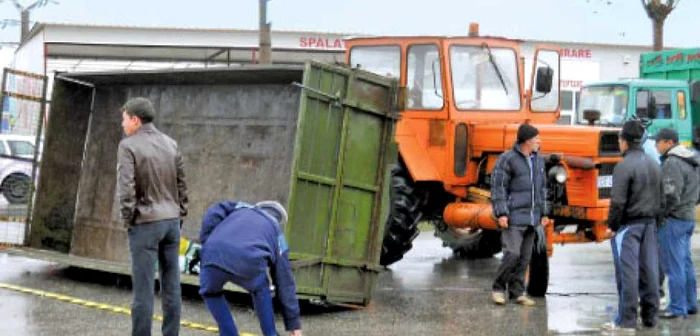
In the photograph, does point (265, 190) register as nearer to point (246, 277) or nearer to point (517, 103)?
point (517, 103)

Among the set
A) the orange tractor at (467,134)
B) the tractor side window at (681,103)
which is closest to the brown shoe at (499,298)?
the orange tractor at (467,134)

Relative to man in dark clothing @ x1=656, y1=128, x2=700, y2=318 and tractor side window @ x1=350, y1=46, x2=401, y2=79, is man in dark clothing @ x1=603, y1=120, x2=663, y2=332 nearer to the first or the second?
man in dark clothing @ x1=656, y1=128, x2=700, y2=318

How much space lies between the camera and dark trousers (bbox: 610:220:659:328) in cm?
918

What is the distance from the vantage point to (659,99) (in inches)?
→ 830

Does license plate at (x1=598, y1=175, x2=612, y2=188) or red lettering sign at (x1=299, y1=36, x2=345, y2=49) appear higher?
red lettering sign at (x1=299, y1=36, x2=345, y2=49)

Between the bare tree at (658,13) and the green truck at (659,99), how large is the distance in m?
6.14

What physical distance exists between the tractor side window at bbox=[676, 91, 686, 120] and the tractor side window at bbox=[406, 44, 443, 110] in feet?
35.1

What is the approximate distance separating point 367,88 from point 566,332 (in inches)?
107

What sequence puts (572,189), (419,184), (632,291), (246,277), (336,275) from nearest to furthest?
(246,277) < (632,291) < (336,275) < (572,189) < (419,184)

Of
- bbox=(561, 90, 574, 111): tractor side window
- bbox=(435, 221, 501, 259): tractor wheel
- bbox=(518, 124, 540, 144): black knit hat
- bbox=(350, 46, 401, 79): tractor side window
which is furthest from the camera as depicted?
bbox=(561, 90, 574, 111): tractor side window

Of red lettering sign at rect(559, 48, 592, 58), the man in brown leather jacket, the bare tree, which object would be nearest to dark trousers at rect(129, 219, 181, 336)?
the man in brown leather jacket

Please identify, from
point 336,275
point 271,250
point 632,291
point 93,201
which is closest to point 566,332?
point 632,291

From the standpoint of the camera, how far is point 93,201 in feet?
39.8

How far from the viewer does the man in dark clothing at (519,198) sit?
409 inches
